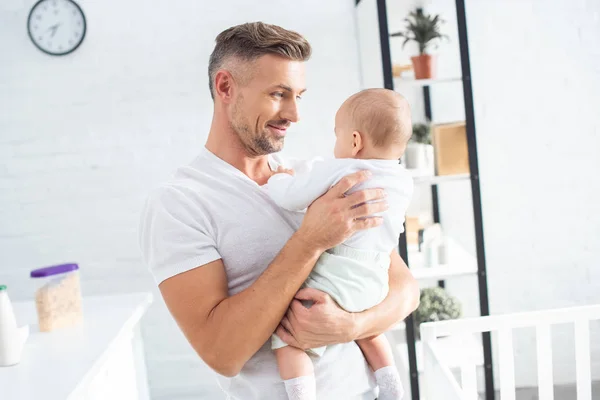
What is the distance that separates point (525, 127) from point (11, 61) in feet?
8.33

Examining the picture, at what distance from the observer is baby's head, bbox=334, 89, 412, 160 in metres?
1.37

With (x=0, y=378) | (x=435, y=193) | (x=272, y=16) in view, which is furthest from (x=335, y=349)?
(x=272, y=16)

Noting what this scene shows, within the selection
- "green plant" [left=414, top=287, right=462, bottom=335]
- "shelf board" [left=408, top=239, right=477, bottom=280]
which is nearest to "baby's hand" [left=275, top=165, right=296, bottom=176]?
"shelf board" [left=408, top=239, right=477, bottom=280]

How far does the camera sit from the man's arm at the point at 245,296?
1.12 metres

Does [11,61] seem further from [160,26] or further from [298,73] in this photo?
[298,73]

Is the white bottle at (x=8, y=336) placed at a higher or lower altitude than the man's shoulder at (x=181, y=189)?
lower

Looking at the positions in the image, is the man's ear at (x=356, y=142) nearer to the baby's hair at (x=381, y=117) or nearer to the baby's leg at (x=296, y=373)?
the baby's hair at (x=381, y=117)

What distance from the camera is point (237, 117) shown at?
1354 mm

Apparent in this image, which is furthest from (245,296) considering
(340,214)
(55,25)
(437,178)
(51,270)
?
(55,25)

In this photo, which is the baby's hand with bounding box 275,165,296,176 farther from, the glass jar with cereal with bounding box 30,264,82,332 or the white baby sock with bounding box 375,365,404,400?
the glass jar with cereal with bounding box 30,264,82,332

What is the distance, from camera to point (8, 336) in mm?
1630

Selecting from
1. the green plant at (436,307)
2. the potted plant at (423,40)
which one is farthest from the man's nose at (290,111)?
the green plant at (436,307)

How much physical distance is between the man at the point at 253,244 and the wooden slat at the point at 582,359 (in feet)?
2.20

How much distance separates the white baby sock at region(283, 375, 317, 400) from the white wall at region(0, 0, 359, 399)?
6.41ft
